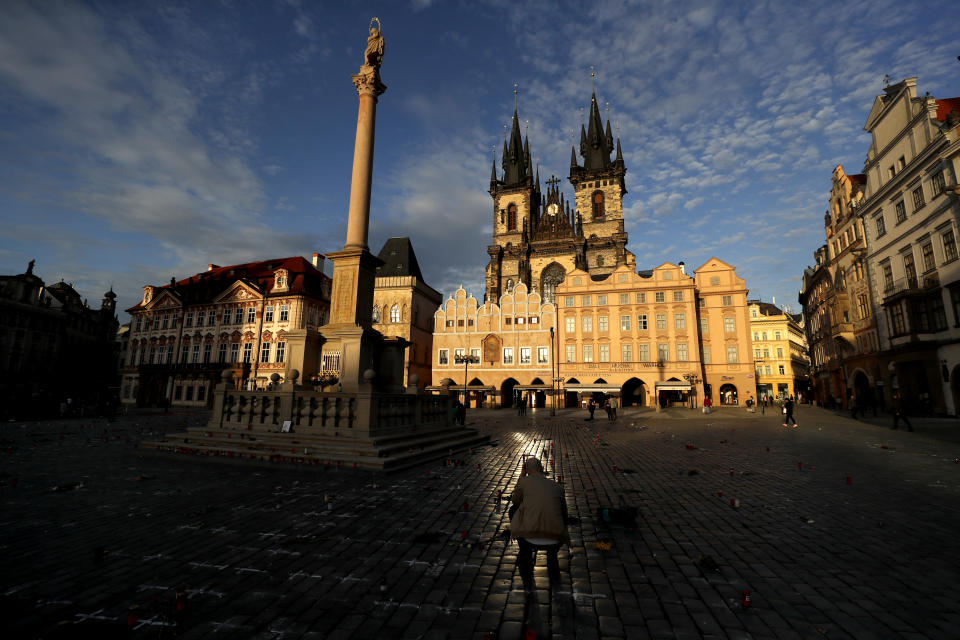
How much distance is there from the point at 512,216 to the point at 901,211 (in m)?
48.8

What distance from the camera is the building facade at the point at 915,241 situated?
20.8 meters

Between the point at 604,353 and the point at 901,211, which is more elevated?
the point at 901,211

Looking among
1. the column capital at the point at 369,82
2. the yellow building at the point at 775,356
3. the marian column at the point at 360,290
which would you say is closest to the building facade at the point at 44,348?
the marian column at the point at 360,290

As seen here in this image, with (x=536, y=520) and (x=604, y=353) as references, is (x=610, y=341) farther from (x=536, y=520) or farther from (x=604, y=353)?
(x=536, y=520)

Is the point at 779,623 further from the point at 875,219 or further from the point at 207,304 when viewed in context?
the point at 207,304

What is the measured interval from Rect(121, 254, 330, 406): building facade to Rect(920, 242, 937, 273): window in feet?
145

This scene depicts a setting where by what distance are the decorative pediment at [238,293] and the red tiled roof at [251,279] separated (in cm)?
71

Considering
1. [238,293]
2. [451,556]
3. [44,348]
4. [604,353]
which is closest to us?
[451,556]

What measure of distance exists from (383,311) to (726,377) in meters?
36.5

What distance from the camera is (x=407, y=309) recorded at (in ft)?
161

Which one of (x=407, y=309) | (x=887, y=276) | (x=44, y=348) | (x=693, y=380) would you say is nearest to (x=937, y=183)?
(x=887, y=276)

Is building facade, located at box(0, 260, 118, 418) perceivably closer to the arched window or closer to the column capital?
the column capital

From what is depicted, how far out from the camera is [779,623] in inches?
126

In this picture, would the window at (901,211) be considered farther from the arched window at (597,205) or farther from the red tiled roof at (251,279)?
the red tiled roof at (251,279)
